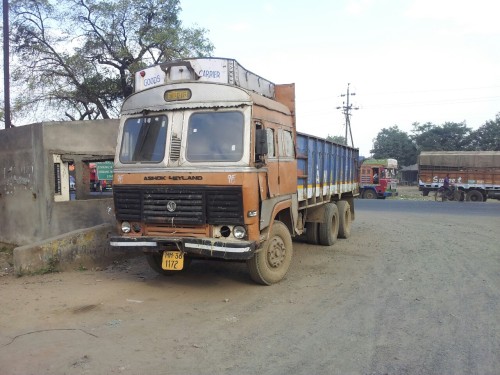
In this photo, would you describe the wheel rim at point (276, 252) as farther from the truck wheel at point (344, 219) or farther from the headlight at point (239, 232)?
the truck wheel at point (344, 219)

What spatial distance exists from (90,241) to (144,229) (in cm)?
220

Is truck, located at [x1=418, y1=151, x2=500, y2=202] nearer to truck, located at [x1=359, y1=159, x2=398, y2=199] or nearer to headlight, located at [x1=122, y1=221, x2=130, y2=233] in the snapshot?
truck, located at [x1=359, y1=159, x2=398, y2=199]

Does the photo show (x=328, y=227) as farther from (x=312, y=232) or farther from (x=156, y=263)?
(x=156, y=263)

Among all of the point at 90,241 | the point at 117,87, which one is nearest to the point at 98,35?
the point at 117,87

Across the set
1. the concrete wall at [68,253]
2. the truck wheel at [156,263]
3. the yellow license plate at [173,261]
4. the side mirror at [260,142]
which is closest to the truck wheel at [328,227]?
the truck wheel at [156,263]

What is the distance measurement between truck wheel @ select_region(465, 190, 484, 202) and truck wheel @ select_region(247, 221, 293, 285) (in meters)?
26.8

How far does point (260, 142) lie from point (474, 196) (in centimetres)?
2822

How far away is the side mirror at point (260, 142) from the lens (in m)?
5.98

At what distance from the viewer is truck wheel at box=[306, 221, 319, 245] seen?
10.4 metres

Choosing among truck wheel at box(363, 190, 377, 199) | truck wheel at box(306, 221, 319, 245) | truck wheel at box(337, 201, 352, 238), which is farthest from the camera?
truck wheel at box(363, 190, 377, 199)

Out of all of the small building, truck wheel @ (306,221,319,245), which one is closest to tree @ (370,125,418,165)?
the small building

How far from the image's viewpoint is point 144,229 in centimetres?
634

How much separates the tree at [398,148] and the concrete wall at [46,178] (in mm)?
56607

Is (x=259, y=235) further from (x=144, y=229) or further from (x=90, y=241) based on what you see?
(x=90, y=241)
